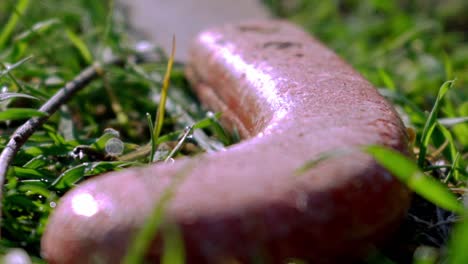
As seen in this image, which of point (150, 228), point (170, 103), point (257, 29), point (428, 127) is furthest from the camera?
point (257, 29)

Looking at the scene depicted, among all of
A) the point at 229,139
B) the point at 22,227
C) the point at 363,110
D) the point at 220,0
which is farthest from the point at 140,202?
the point at 220,0

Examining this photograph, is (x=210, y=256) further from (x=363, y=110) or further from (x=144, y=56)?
(x=144, y=56)

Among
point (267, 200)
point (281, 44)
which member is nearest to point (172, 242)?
point (267, 200)

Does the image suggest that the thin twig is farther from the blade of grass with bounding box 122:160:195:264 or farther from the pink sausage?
the blade of grass with bounding box 122:160:195:264

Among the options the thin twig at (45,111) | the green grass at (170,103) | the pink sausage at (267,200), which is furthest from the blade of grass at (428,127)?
the thin twig at (45,111)

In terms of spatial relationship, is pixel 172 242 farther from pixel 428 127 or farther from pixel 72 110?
pixel 72 110

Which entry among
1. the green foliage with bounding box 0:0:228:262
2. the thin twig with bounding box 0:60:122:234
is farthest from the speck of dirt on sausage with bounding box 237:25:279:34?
the thin twig with bounding box 0:60:122:234
